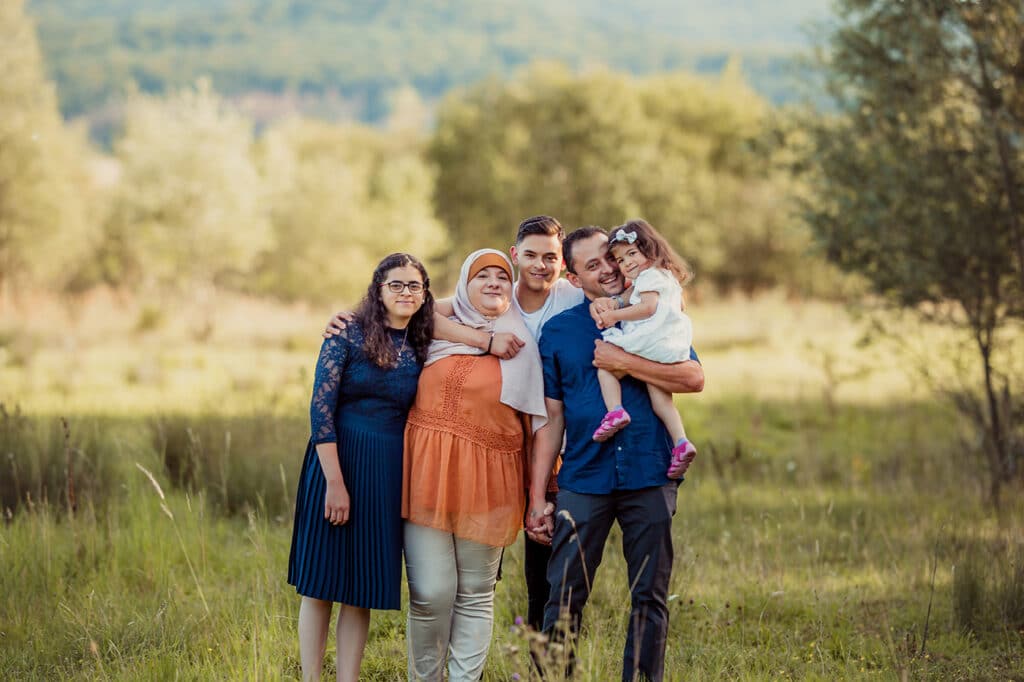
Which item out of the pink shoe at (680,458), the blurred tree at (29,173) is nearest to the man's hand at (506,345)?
the pink shoe at (680,458)

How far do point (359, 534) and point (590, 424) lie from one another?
3.77 feet

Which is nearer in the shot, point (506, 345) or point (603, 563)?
point (506, 345)

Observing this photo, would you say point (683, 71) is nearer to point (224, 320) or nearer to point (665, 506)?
point (224, 320)

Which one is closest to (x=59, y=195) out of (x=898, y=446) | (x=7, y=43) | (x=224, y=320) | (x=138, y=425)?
(x=7, y=43)

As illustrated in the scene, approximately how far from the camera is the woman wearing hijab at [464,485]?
171 inches

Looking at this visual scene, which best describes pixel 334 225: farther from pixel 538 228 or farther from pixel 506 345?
pixel 506 345

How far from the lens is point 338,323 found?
448 centimetres

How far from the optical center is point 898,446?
11461mm

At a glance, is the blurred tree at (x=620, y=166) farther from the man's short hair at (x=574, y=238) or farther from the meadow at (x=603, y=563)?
the man's short hair at (x=574, y=238)

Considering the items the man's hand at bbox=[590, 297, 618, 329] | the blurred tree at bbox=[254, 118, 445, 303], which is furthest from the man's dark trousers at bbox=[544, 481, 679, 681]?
the blurred tree at bbox=[254, 118, 445, 303]

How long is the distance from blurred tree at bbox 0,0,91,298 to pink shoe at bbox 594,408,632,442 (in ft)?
86.7

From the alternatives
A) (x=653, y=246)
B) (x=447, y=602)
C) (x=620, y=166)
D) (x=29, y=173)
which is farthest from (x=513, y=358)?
(x=620, y=166)

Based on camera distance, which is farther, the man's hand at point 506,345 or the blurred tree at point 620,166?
the blurred tree at point 620,166

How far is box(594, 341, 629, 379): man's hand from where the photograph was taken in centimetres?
425
